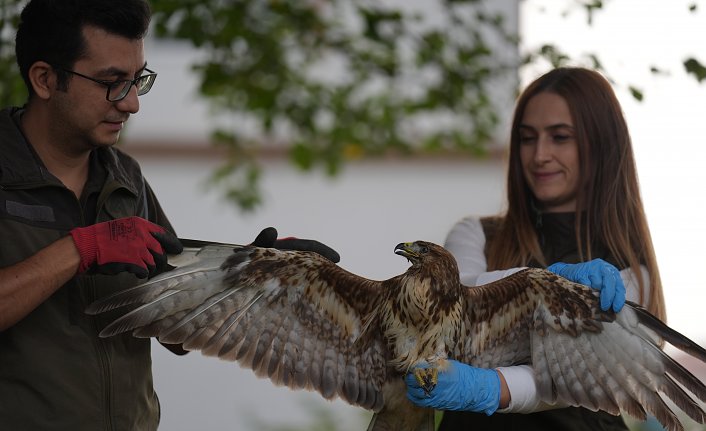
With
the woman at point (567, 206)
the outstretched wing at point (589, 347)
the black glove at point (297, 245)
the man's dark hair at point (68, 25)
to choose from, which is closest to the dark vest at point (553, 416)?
the woman at point (567, 206)

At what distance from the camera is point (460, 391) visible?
3.00m

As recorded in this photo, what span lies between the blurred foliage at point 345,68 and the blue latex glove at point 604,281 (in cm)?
199

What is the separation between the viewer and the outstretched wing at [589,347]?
3.06 meters

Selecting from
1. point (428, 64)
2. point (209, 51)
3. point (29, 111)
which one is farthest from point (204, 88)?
point (29, 111)

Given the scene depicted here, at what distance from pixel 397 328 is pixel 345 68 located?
424 centimetres

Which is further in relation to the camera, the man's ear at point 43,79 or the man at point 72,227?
the man's ear at point 43,79

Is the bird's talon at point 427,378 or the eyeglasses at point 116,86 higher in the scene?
the eyeglasses at point 116,86

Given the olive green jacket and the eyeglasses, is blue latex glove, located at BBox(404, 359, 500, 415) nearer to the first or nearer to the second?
the olive green jacket

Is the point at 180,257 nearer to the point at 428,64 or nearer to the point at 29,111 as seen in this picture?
the point at 29,111

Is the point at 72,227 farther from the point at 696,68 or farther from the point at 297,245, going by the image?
the point at 696,68

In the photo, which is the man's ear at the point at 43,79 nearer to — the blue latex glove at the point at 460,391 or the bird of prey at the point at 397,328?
the bird of prey at the point at 397,328

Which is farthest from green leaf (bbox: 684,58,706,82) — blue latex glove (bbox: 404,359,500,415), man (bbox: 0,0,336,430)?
man (bbox: 0,0,336,430)

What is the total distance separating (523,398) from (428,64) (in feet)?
12.5

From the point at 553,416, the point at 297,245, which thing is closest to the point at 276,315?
the point at 297,245
